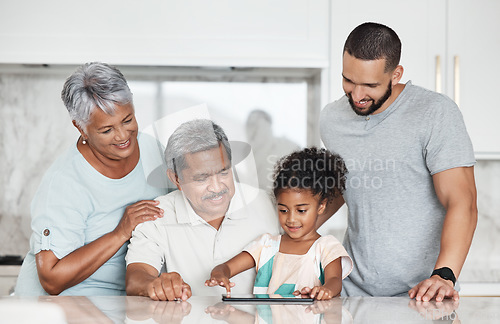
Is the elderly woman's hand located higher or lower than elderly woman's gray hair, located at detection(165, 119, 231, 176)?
lower

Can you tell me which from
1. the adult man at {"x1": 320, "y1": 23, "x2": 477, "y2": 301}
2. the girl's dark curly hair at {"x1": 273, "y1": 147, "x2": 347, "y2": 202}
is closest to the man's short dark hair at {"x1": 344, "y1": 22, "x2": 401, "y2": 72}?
the adult man at {"x1": 320, "y1": 23, "x2": 477, "y2": 301}

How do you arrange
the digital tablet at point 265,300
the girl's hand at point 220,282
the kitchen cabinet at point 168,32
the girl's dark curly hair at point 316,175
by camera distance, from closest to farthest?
1. the digital tablet at point 265,300
2. the girl's hand at point 220,282
3. the girl's dark curly hair at point 316,175
4. the kitchen cabinet at point 168,32

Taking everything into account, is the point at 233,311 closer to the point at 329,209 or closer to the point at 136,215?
the point at 136,215

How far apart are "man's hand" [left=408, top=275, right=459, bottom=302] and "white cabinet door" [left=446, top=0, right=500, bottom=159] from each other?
1.10m

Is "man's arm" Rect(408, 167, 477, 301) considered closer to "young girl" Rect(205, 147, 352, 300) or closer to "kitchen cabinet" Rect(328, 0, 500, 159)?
"young girl" Rect(205, 147, 352, 300)

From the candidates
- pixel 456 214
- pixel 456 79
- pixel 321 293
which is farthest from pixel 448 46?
pixel 321 293

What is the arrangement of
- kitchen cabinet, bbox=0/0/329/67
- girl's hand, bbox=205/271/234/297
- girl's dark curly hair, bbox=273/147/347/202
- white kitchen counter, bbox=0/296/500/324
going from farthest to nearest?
kitchen cabinet, bbox=0/0/329/67
girl's dark curly hair, bbox=273/147/347/202
girl's hand, bbox=205/271/234/297
white kitchen counter, bbox=0/296/500/324

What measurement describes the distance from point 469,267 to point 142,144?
1586 mm

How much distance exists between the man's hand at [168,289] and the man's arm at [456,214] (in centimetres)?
53

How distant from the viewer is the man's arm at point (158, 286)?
1.05 m

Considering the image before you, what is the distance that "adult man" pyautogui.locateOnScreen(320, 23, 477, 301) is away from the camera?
1.20m

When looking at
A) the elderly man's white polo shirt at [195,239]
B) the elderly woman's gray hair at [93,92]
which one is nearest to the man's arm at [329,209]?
the elderly man's white polo shirt at [195,239]

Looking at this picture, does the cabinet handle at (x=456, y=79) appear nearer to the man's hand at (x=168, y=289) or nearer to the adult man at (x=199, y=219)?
the adult man at (x=199, y=219)

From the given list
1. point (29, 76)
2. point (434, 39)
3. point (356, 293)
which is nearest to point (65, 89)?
point (356, 293)
